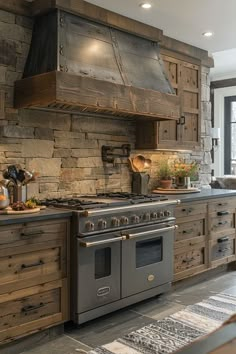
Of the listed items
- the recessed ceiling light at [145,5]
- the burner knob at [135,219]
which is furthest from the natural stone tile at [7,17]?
the burner knob at [135,219]

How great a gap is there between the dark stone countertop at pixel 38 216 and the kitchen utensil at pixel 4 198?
8.4 inches

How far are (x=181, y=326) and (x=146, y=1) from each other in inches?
109

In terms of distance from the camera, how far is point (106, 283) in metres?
3.17

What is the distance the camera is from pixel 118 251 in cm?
326

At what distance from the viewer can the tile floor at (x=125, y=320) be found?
9.34 feet

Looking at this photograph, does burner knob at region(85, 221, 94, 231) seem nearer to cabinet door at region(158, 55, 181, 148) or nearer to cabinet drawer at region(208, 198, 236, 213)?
cabinet door at region(158, 55, 181, 148)

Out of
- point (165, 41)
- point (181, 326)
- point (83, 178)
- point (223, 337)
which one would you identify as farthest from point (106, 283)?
point (165, 41)

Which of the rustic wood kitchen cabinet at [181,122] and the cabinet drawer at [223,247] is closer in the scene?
the rustic wood kitchen cabinet at [181,122]

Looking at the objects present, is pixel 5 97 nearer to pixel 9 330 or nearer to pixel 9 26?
pixel 9 26

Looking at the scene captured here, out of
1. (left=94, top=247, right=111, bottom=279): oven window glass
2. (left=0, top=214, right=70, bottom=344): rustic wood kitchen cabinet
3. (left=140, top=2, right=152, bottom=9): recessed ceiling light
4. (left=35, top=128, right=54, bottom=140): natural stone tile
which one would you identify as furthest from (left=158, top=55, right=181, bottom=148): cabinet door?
(left=0, top=214, right=70, bottom=344): rustic wood kitchen cabinet

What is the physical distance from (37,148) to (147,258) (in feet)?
4.50

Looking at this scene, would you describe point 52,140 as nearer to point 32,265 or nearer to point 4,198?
point 4,198

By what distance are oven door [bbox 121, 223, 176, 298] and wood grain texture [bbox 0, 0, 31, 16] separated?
2.05 meters

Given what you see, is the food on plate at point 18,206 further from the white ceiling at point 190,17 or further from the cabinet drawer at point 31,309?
the white ceiling at point 190,17
